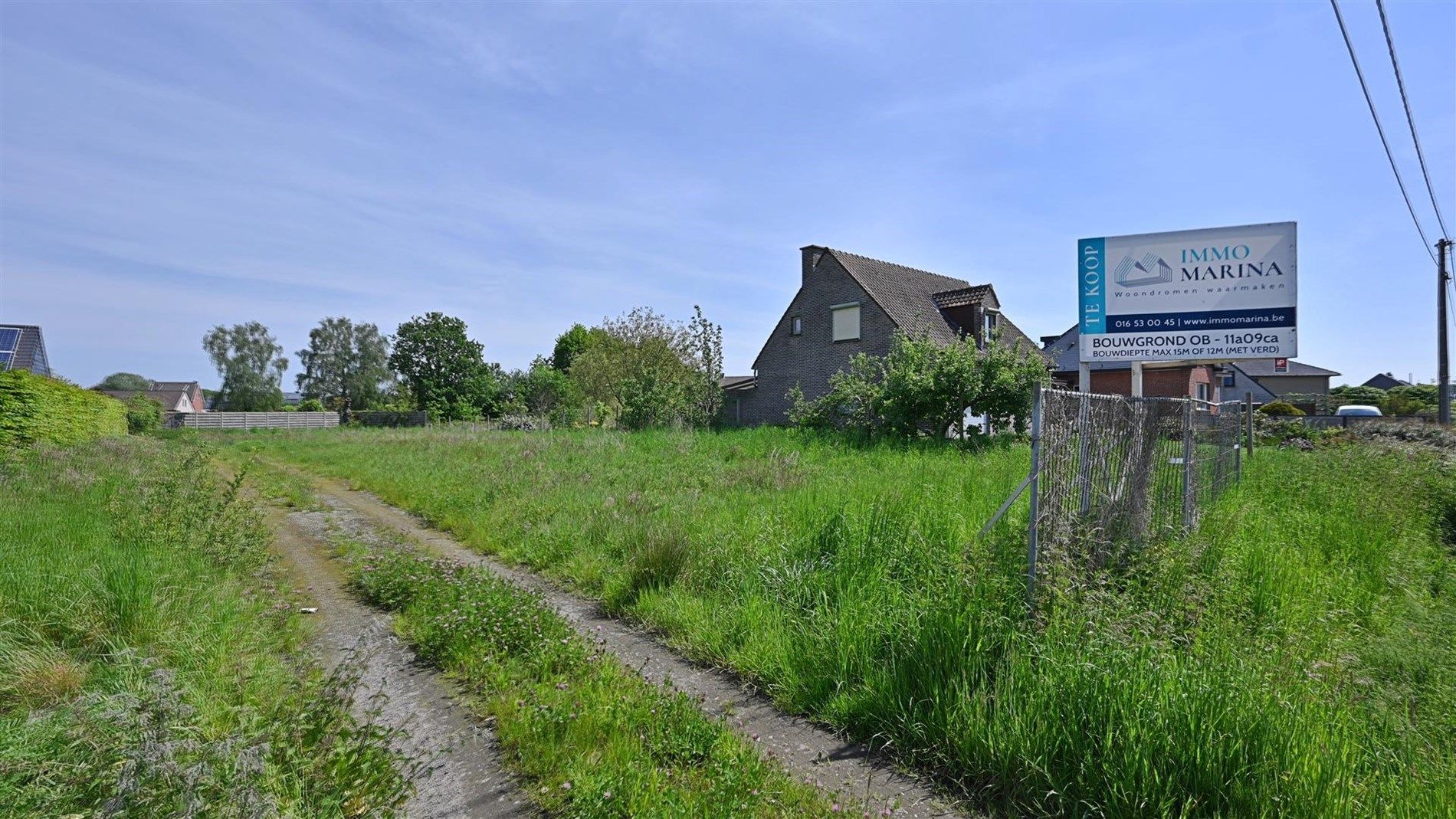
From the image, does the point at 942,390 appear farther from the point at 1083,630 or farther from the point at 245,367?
the point at 245,367

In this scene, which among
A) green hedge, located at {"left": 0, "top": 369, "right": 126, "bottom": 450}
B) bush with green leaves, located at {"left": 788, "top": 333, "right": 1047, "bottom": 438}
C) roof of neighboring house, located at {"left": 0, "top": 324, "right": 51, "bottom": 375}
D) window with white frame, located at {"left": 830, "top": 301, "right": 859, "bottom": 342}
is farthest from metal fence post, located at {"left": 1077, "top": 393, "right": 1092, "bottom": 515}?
roof of neighboring house, located at {"left": 0, "top": 324, "right": 51, "bottom": 375}

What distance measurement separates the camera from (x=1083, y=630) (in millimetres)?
3994

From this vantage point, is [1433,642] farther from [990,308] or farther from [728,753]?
[990,308]

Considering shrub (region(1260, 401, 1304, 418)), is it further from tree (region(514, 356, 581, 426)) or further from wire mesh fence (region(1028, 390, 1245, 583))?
tree (region(514, 356, 581, 426))

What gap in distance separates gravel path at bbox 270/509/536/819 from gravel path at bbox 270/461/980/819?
1.20 meters

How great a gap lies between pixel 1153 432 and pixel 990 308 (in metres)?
25.2

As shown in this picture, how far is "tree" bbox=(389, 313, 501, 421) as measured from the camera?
A: 66.1m

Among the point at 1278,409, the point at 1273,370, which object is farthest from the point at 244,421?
the point at 1273,370

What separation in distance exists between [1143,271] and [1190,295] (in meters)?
0.95

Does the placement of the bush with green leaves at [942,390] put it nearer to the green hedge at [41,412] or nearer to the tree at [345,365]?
the green hedge at [41,412]

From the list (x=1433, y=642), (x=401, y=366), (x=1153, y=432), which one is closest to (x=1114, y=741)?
(x=1433, y=642)

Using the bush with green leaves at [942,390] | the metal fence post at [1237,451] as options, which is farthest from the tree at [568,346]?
the metal fence post at [1237,451]

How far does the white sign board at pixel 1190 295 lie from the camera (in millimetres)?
12398

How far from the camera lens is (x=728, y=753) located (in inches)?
142
